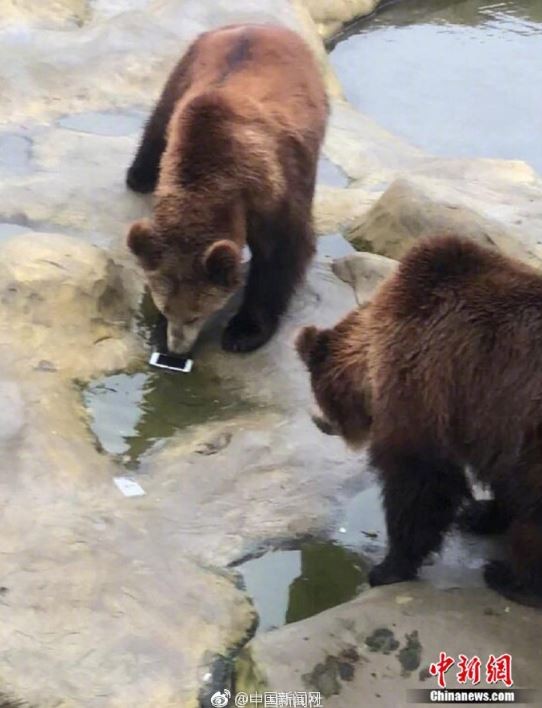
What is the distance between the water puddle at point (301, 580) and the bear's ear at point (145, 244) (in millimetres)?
1633

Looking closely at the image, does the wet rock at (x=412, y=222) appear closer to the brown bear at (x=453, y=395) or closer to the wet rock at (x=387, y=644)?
the brown bear at (x=453, y=395)

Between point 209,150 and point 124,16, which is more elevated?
point 209,150

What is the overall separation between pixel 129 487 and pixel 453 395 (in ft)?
5.05

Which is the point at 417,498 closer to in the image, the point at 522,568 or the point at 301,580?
the point at 522,568

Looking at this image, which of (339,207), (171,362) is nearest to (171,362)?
(171,362)

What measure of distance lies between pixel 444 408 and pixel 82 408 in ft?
6.41

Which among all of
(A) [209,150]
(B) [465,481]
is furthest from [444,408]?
(A) [209,150]

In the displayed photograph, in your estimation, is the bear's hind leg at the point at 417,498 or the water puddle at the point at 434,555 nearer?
the bear's hind leg at the point at 417,498

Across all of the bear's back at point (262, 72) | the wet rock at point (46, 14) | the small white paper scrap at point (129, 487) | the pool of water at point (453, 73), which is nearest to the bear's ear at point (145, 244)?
the bear's back at point (262, 72)

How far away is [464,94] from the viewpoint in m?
10.6

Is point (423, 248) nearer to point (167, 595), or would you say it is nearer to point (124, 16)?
point (167, 595)

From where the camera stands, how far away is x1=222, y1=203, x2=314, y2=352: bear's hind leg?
586cm

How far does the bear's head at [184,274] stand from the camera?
5348 mm

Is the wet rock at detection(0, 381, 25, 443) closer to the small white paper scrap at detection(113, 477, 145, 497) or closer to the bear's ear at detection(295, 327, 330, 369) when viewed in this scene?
the small white paper scrap at detection(113, 477, 145, 497)
